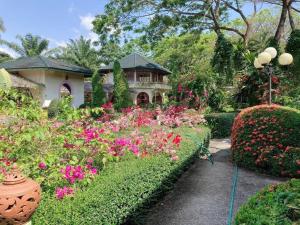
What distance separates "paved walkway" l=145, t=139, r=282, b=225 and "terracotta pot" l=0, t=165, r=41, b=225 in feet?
8.37

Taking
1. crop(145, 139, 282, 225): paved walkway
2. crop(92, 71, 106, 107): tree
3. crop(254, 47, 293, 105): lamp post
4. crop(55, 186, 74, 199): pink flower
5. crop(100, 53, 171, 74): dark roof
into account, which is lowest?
crop(145, 139, 282, 225): paved walkway

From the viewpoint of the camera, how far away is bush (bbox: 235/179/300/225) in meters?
2.50

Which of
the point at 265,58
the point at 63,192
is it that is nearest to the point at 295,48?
the point at 265,58

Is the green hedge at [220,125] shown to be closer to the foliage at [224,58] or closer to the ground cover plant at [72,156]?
the foliage at [224,58]

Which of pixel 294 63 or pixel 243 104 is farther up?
pixel 294 63

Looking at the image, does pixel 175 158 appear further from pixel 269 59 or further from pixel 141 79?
pixel 141 79

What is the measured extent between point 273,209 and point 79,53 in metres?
40.4

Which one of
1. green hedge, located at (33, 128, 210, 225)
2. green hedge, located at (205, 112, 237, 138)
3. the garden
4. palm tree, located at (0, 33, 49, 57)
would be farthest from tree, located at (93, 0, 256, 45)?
palm tree, located at (0, 33, 49, 57)

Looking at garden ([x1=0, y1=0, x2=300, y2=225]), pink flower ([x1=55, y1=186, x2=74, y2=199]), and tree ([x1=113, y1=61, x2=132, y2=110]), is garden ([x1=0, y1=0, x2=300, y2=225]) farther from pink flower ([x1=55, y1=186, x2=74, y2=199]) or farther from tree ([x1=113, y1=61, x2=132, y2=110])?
tree ([x1=113, y1=61, x2=132, y2=110])

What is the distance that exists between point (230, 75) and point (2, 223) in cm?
1700

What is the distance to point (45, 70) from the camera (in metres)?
22.1

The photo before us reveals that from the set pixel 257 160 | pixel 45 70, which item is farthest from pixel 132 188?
pixel 45 70

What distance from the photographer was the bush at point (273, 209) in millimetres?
2500

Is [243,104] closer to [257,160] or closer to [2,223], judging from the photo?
[257,160]
